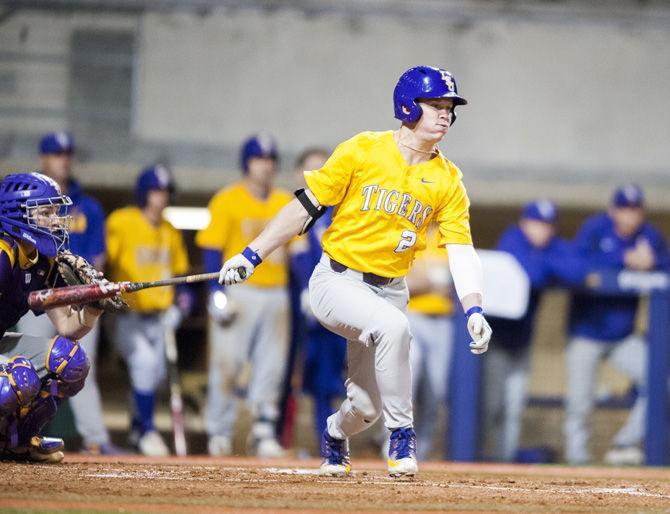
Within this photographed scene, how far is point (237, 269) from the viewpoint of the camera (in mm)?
5180

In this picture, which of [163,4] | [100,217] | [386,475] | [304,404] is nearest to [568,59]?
[163,4]

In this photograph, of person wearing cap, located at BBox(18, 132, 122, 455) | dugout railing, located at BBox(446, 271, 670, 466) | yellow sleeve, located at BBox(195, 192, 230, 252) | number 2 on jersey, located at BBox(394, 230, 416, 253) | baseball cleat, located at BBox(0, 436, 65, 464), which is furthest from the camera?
dugout railing, located at BBox(446, 271, 670, 466)

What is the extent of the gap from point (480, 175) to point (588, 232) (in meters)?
2.39

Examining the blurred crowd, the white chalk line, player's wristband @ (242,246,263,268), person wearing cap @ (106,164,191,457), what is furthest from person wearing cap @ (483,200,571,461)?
player's wristband @ (242,246,263,268)

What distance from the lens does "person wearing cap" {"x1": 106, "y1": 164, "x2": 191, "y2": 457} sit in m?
8.27

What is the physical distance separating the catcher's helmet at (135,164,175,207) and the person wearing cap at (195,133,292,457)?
42cm

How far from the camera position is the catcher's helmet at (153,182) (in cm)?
852

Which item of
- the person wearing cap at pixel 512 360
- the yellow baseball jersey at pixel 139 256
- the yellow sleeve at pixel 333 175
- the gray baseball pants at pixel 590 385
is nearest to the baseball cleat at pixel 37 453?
the yellow sleeve at pixel 333 175

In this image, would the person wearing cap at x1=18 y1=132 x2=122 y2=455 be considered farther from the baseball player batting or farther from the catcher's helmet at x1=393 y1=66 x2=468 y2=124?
the catcher's helmet at x1=393 y1=66 x2=468 y2=124

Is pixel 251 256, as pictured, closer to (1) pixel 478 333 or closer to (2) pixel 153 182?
(1) pixel 478 333

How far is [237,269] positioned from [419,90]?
1.10 metres

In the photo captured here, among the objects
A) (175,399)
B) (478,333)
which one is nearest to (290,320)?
(175,399)

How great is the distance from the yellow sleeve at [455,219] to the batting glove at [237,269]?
86 centimetres

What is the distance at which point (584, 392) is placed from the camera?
342 inches
